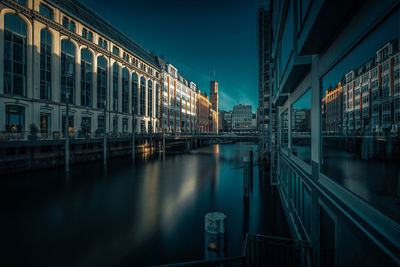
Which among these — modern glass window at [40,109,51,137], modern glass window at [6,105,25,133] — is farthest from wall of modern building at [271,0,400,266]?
modern glass window at [40,109,51,137]

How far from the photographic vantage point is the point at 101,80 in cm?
3484

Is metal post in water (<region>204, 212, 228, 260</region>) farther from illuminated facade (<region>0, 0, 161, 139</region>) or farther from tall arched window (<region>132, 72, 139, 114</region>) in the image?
tall arched window (<region>132, 72, 139, 114</region>)

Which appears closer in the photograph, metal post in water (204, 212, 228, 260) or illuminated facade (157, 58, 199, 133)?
metal post in water (204, 212, 228, 260)

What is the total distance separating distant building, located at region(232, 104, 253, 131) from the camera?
14738cm

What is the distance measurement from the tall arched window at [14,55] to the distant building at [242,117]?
13615 centimetres

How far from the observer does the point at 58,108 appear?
84.8 ft

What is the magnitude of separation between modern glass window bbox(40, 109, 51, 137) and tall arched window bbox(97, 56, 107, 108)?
9.84m

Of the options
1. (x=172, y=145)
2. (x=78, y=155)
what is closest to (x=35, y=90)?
(x=78, y=155)

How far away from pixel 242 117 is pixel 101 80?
4975 inches

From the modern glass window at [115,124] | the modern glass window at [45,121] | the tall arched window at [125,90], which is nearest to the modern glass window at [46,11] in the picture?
the modern glass window at [45,121]

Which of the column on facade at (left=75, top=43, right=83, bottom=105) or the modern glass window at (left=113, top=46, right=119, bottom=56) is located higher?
the modern glass window at (left=113, top=46, right=119, bottom=56)

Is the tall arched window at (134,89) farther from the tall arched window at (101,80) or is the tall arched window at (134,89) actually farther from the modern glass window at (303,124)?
the modern glass window at (303,124)

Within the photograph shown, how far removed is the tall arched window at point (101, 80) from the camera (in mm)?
34219

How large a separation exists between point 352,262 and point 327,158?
7.49 ft
